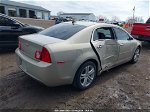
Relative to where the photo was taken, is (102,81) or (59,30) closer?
(59,30)

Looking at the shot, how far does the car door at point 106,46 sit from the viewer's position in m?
Result: 3.97

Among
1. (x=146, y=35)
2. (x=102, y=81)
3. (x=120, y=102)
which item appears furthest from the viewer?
(x=146, y=35)

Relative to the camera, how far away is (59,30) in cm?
407

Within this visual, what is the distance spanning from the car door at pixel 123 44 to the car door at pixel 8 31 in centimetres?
407

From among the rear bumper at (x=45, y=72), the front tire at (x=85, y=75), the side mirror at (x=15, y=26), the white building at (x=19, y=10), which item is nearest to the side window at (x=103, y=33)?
the front tire at (x=85, y=75)

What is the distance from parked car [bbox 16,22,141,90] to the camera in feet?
10.1

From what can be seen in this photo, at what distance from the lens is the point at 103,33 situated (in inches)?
168

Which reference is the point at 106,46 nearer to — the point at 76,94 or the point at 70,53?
the point at 70,53

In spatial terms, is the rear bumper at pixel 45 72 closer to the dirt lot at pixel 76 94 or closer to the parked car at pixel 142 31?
the dirt lot at pixel 76 94

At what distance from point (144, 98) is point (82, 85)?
4.63 ft

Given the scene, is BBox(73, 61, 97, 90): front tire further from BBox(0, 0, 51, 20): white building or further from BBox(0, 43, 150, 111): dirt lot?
BBox(0, 0, 51, 20): white building

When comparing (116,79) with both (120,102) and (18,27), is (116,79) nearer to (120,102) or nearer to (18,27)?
(120,102)

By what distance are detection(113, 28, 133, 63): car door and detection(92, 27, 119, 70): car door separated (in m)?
0.25

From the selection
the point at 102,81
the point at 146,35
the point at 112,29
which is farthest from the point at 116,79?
the point at 146,35
